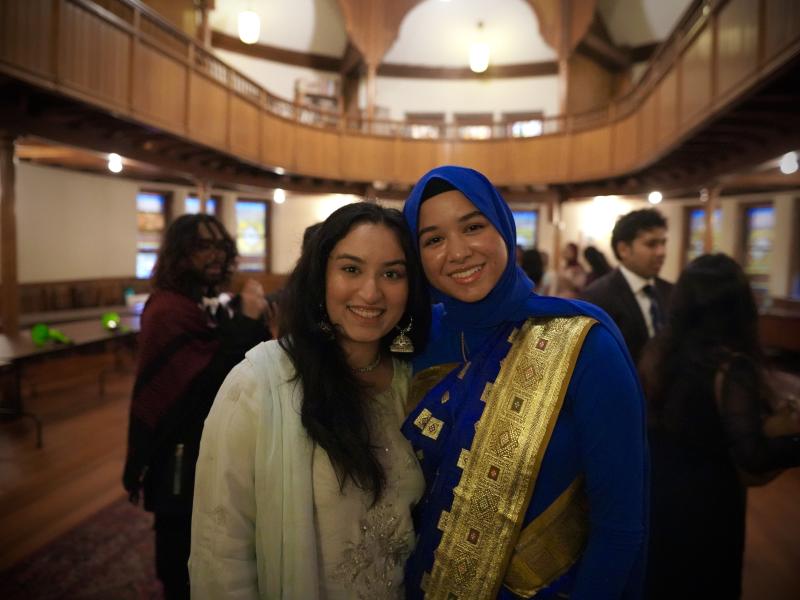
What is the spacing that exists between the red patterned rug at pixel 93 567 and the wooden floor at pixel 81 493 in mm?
142

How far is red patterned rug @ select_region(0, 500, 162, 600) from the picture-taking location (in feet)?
8.60

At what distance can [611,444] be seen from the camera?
108 centimetres

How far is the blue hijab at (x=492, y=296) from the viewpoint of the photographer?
1225mm

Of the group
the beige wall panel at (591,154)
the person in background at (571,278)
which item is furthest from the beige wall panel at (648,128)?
the person in background at (571,278)

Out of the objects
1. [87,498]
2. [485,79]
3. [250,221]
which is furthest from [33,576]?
[485,79]

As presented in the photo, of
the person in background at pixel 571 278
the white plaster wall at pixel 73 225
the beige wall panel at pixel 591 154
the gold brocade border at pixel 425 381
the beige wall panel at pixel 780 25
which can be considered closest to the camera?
the gold brocade border at pixel 425 381

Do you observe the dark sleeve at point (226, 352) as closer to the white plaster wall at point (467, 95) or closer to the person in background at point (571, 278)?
the person in background at point (571, 278)

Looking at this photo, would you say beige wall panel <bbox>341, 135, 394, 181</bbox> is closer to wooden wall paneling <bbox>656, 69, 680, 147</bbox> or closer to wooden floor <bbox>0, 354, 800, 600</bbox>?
wooden wall paneling <bbox>656, 69, 680, 147</bbox>

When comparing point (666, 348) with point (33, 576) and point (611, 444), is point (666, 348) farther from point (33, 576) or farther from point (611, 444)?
point (33, 576)

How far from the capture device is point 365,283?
1230 millimetres

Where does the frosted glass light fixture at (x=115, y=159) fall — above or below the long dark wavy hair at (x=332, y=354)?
above

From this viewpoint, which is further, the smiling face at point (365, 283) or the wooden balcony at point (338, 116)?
the wooden balcony at point (338, 116)

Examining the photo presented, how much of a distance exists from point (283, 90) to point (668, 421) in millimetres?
13857

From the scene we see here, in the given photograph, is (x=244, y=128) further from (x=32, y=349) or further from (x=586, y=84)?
(x=586, y=84)
